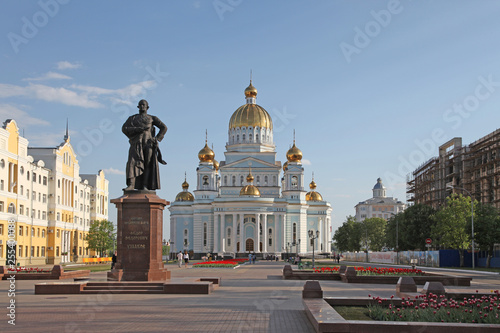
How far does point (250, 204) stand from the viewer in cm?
10275

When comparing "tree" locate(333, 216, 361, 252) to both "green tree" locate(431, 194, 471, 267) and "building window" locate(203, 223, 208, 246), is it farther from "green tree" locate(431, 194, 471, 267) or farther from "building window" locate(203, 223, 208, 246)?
"green tree" locate(431, 194, 471, 267)

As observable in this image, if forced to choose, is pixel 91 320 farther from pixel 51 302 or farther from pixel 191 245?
pixel 191 245

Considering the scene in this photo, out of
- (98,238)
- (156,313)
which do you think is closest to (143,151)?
(156,313)

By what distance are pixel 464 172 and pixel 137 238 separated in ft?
242

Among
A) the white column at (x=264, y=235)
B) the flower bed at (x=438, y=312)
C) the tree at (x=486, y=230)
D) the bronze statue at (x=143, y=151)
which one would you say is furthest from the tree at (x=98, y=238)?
the flower bed at (x=438, y=312)

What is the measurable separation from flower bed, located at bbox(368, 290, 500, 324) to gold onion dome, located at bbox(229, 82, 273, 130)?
319 ft

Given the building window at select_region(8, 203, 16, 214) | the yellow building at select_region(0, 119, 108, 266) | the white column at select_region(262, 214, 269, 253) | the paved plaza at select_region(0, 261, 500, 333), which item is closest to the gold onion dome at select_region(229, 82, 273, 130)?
the white column at select_region(262, 214, 269, 253)

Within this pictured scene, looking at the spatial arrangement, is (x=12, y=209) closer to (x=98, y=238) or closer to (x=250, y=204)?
(x=98, y=238)

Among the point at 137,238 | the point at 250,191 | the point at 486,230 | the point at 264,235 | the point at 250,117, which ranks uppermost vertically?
the point at 250,117

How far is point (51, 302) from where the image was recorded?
19.5 m

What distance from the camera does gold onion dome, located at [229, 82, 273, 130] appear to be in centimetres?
11288

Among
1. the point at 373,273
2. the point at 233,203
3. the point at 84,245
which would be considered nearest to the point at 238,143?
the point at 233,203

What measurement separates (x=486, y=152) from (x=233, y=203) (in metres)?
41.7

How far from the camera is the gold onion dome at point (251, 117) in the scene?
112875mm
